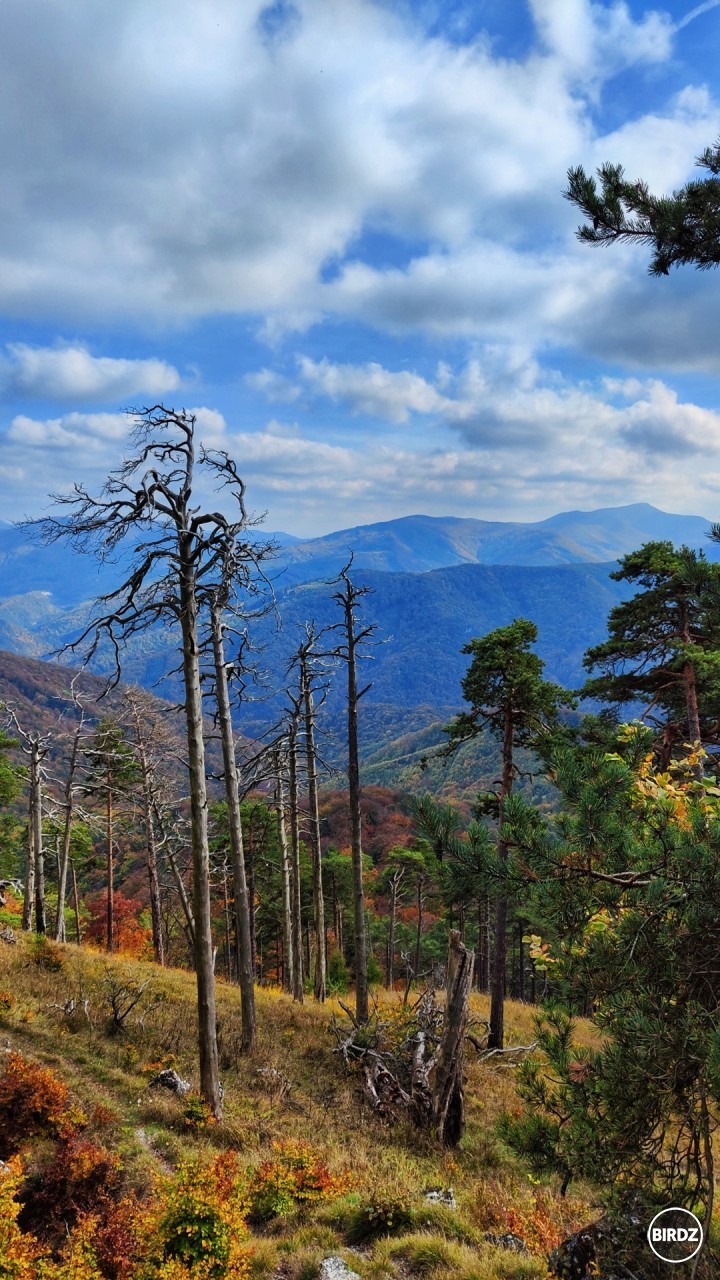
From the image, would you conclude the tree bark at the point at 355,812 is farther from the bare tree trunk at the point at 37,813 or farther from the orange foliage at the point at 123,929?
the orange foliage at the point at 123,929

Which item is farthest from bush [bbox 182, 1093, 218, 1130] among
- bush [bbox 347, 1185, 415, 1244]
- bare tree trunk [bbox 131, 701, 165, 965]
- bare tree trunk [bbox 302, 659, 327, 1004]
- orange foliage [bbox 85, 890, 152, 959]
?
orange foliage [bbox 85, 890, 152, 959]

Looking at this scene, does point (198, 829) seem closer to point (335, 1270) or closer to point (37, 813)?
point (335, 1270)

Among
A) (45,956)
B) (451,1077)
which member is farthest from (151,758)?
(451,1077)

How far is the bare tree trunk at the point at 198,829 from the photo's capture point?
9.55 meters

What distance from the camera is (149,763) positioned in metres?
22.3

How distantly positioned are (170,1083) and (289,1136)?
7.89 feet

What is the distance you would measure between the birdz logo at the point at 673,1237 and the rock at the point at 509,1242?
3.90m

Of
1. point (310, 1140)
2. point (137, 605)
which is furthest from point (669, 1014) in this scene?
point (310, 1140)

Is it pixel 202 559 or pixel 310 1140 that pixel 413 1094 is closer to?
pixel 310 1140

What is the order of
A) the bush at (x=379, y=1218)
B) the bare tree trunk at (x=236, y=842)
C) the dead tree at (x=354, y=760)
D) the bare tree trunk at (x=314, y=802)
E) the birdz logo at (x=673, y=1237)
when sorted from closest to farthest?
the birdz logo at (x=673, y=1237) → the bush at (x=379, y=1218) → the bare tree trunk at (x=236, y=842) → the dead tree at (x=354, y=760) → the bare tree trunk at (x=314, y=802)

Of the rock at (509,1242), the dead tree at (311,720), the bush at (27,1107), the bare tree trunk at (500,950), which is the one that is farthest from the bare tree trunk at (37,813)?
the rock at (509,1242)

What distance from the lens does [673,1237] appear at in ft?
12.8

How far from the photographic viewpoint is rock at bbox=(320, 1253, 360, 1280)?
6.29 meters

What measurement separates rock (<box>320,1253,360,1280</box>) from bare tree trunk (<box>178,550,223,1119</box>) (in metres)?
3.77
